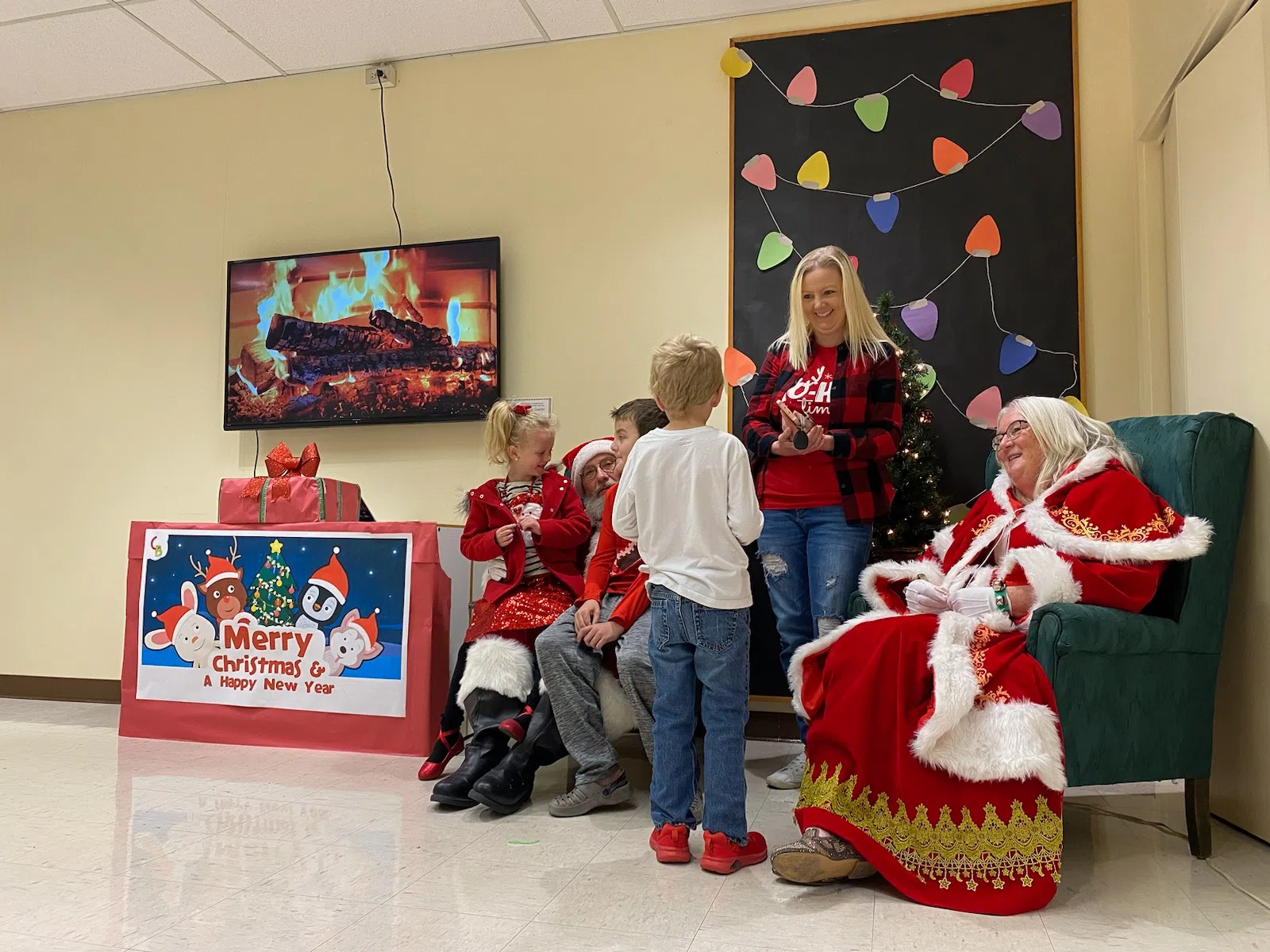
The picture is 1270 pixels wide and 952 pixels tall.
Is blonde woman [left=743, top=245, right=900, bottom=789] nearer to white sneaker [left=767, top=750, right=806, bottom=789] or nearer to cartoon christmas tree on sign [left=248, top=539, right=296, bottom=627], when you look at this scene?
white sneaker [left=767, top=750, right=806, bottom=789]

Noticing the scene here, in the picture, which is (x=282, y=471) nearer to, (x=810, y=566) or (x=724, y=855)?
(x=810, y=566)

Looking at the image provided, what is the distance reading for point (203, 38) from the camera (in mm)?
3934

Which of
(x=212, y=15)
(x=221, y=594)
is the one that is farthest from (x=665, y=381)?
(x=212, y=15)

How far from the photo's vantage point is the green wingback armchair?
6.45 ft

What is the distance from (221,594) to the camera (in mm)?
3354

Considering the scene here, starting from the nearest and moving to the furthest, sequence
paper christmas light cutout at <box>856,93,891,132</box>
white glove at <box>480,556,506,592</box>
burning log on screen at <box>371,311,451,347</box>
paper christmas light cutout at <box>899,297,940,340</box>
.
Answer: white glove at <box>480,556,506,592</box>
paper christmas light cutout at <box>899,297,940,340</box>
paper christmas light cutout at <box>856,93,891,132</box>
burning log on screen at <box>371,311,451,347</box>

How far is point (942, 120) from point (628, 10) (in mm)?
1279

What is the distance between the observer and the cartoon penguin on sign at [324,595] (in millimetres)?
3213

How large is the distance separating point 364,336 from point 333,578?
1.23 m

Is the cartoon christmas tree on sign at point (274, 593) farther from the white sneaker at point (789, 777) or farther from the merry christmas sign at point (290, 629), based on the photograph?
the white sneaker at point (789, 777)

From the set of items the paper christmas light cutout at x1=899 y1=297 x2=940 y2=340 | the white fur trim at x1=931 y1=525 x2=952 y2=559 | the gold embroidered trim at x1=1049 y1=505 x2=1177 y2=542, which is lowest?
the white fur trim at x1=931 y1=525 x2=952 y2=559

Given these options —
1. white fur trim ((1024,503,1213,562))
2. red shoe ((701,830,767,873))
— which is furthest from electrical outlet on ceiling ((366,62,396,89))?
red shoe ((701,830,767,873))

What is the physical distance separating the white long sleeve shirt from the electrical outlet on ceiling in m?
2.82

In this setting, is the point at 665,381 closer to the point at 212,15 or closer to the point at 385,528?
the point at 385,528
